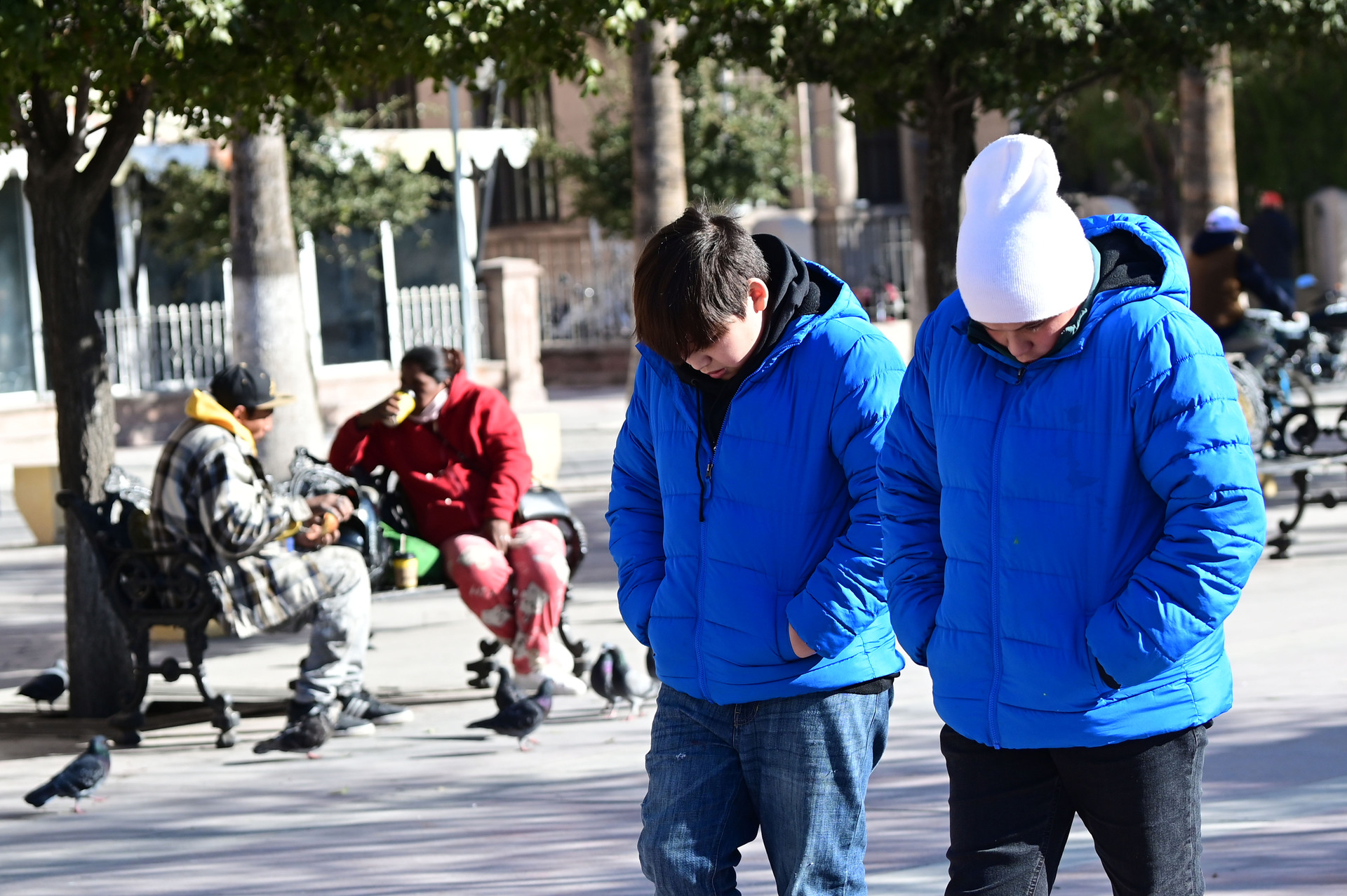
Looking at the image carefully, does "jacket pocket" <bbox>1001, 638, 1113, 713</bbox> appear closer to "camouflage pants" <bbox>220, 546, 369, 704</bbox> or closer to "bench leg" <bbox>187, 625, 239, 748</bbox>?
"camouflage pants" <bbox>220, 546, 369, 704</bbox>

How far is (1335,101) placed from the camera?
30938mm

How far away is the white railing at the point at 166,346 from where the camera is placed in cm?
1948

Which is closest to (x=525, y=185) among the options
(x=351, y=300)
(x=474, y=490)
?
(x=351, y=300)

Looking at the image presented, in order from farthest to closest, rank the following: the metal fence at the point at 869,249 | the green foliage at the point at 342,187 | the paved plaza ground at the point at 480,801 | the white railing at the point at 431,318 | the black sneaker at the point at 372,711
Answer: the metal fence at the point at 869,249 → the white railing at the point at 431,318 → the green foliage at the point at 342,187 → the black sneaker at the point at 372,711 → the paved plaza ground at the point at 480,801

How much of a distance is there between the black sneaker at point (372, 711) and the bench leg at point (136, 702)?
75cm

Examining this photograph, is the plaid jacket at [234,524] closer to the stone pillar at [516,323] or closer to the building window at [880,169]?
the stone pillar at [516,323]

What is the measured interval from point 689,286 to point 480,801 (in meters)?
2.94

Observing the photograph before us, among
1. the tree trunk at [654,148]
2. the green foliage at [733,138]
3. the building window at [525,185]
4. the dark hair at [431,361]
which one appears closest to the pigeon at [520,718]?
the dark hair at [431,361]

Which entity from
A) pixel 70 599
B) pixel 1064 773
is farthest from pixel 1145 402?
pixel 70 599

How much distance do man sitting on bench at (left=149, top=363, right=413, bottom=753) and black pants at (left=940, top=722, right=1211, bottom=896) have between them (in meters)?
3.65

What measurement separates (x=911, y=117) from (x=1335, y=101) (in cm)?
2314

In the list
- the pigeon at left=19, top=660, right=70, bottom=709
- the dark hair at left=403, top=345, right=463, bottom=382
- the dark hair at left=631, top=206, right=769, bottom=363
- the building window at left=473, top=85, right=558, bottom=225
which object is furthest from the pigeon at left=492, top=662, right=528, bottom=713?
the building window at left=473, top=85, right=558, bottom=225

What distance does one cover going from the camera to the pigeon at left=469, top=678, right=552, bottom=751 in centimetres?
611

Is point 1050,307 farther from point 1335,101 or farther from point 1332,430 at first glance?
point 1335,101
